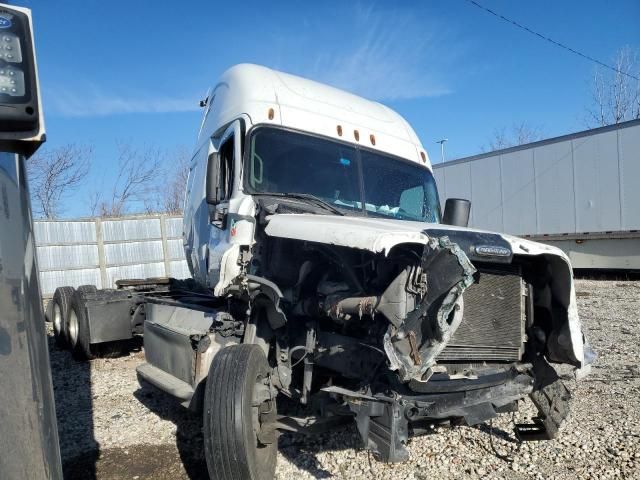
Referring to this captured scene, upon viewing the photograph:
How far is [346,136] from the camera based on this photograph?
4.83 metres

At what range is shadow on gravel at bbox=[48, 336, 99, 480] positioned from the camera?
4008mm

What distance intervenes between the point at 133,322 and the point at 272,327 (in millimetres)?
4051

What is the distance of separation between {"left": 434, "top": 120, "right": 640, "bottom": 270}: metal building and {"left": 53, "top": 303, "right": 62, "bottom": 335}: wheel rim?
1400cm

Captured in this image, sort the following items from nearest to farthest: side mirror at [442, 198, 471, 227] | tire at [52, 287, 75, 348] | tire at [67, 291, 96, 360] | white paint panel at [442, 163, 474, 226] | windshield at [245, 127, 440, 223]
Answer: windshield at [245, 127, 440, 223]
side mirror at [442, 198, 471, 227]
tire at [67, 291, 96, 360]
tire at [52, 287, 75, 348]
white paint panel at [442, 163, 474, 226]

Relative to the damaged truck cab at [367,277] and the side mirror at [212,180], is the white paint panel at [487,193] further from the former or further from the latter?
the side mirror at [212,180]

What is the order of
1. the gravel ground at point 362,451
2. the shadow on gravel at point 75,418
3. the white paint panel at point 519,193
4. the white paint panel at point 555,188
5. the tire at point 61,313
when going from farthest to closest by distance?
the white paint panel at point 519,193
the white paint panel at point 555,188
the tire at point 61,313
the shadow on gravel at point 75,418
the gravel ground at point 362,451

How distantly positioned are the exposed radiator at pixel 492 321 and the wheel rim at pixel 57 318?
275 inches

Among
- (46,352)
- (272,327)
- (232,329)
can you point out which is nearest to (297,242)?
(272,327)

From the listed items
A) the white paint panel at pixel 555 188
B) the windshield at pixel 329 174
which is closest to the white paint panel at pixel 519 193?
the white paint panel at pixel 555 188

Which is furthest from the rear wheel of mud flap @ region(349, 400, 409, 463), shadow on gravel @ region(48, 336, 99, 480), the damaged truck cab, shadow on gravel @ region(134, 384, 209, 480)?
mud flap @ region(349, 400, 409, 463)

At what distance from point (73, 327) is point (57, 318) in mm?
1022

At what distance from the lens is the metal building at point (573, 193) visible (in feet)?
47.5

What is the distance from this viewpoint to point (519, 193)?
17.2m

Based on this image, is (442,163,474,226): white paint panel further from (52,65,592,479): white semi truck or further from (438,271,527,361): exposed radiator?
(438,271,527,361): exposed radiator
